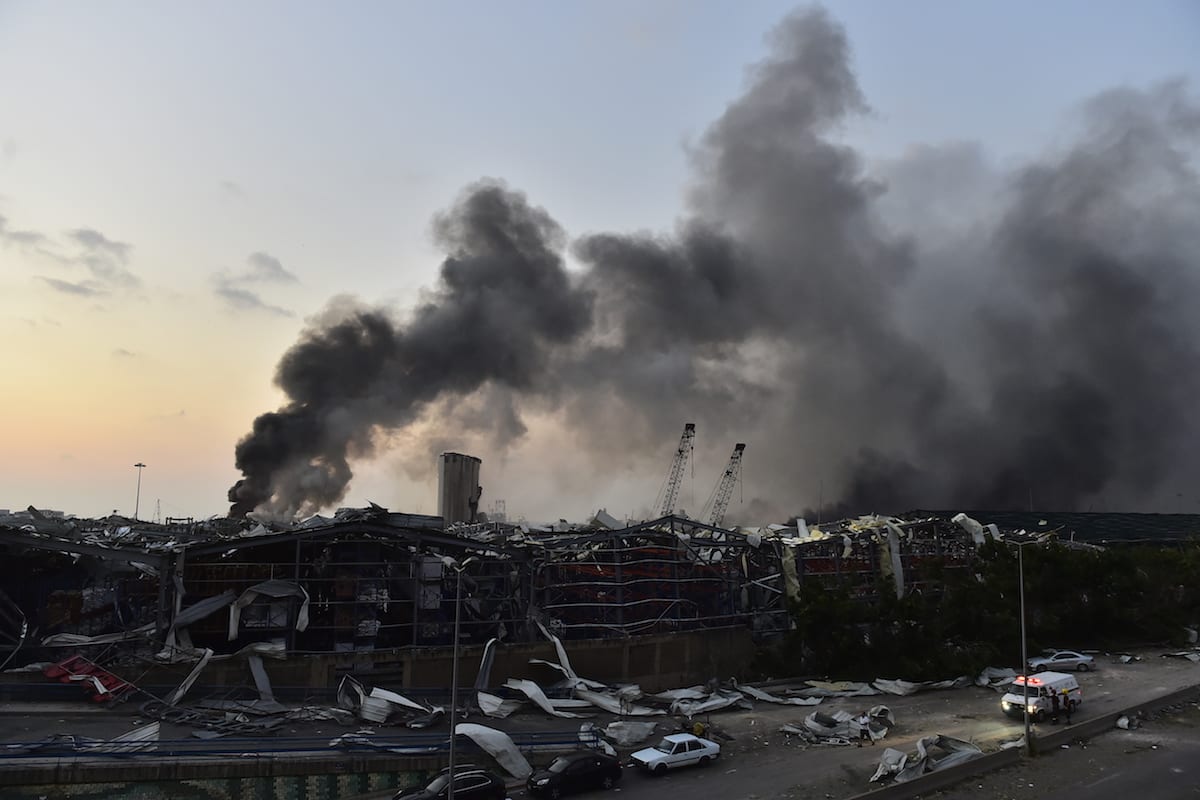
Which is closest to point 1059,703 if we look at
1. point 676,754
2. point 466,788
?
point 676,754

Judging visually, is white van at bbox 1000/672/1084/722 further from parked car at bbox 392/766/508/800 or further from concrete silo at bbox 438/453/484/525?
concrete silo at bbox 438/453/484/525

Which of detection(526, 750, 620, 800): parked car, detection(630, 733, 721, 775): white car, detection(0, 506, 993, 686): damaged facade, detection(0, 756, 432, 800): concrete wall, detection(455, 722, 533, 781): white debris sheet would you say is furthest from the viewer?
detection(0, 506, 993, 686): damaged facade

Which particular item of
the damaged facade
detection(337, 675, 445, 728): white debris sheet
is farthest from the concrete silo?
detection(337, 675, 445, 728): white debris sheet

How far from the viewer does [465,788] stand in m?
22.2

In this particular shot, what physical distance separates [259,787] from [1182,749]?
31.4 meters

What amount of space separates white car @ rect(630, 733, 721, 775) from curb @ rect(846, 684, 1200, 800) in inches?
219

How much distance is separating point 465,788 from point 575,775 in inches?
145

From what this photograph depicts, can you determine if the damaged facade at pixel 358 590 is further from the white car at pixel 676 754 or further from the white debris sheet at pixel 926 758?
the white debris sheet at pixel 926 758

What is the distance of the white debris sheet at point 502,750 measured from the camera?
84.5 feet

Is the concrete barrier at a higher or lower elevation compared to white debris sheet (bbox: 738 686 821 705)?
higher

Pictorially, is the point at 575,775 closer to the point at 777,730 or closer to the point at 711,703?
the point at 777,730

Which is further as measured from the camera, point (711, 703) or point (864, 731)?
point (711, 703)

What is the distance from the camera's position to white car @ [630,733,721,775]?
26078 millimetres

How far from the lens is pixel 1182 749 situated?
28.2 metres
